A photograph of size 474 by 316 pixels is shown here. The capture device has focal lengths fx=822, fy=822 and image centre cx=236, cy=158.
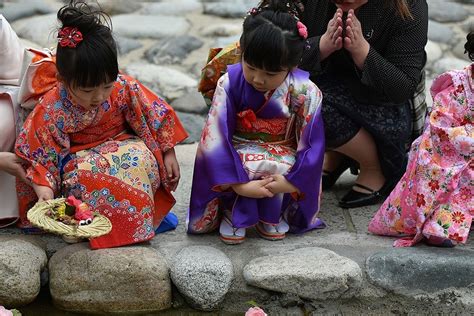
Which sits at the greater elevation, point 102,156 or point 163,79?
point 102,156

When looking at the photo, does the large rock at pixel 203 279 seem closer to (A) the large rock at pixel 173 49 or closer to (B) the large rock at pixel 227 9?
(A) the large rock at pixel 173 49

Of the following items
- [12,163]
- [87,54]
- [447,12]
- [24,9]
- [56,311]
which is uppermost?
[87,54]

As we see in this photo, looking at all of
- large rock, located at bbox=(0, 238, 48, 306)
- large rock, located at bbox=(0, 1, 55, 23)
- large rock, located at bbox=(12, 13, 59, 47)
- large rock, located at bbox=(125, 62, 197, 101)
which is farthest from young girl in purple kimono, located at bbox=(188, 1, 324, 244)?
large rock, located at bbox=(0, 1, 55, 23)

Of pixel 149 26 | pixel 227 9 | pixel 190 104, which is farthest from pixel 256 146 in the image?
pixel 227 9

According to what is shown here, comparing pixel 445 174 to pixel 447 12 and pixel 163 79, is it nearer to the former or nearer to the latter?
pixel 163 79

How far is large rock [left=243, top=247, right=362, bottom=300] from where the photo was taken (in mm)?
3234

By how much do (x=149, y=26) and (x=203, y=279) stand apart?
3.78 metres

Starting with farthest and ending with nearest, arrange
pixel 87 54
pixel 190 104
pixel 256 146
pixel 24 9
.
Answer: pixel 24 9, pixel 190 104, pixel 256 146, pixel 87 54

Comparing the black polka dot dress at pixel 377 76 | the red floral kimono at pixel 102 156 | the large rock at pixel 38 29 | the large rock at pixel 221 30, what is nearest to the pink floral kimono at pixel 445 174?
the black polka dot dress at pixel 377 76

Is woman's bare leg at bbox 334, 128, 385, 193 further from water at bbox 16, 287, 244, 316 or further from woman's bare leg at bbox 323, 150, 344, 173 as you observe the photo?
water at bbox 16, 287, 244, 316

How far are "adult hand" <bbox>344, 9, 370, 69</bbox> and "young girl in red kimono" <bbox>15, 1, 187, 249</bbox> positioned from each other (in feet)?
2.77

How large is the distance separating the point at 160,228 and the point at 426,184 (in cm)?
117

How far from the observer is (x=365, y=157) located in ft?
12.9

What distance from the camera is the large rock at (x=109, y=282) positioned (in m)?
3.23
